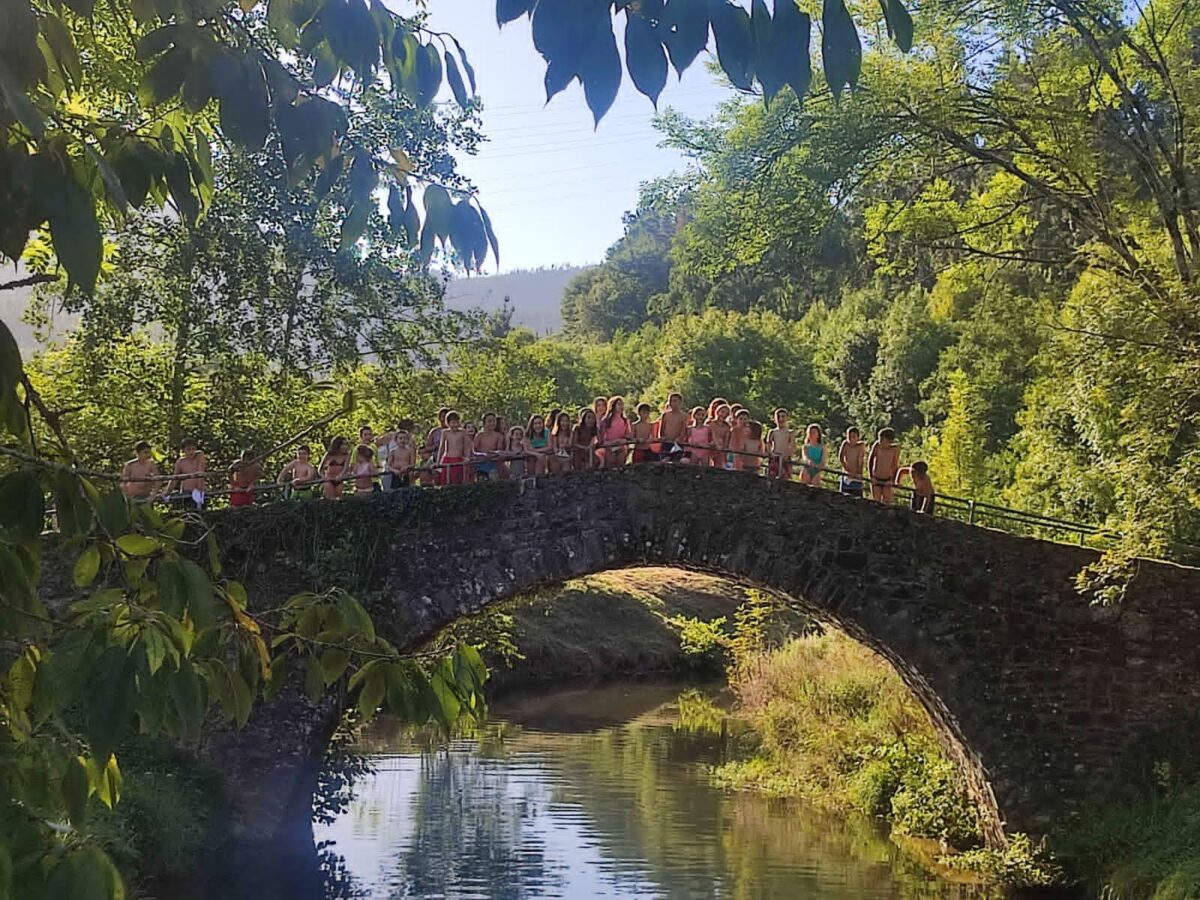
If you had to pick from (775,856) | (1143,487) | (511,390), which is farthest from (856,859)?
(511,390)

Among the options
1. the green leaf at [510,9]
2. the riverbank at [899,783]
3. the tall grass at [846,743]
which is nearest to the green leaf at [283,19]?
the green leaf at [510,9]

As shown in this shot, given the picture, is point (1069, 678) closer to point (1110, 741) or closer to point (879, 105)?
point (1110, 741)

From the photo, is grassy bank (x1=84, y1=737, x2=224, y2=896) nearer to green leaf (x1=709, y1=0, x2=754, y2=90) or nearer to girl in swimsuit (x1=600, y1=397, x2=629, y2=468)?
girl in swimsuit (x1=600, y1=397, x2=629, y2=468)

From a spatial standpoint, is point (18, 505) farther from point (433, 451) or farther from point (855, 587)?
point (433, 451)

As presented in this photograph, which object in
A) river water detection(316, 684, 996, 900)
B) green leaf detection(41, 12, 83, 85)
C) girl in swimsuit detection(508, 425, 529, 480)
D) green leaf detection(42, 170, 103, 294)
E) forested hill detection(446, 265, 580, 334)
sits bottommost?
river water detection(316, 684, 996, 900)

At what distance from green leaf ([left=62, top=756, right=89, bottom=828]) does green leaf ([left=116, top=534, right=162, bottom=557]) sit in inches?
9.9

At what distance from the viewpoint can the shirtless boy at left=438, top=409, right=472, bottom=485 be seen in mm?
11055

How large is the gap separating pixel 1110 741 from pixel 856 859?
2514 mm

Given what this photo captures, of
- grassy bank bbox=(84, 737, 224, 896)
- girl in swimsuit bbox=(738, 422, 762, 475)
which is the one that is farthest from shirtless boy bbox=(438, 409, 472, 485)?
grassy bank bbox=(84, 737, 224, 896)

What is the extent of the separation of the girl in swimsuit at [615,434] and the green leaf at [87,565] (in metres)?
9.29

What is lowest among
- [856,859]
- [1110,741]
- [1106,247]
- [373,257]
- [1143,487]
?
[856,859]

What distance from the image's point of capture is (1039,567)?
10.3 metres

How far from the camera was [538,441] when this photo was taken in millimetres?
11133

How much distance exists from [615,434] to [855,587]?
8.05 ft
